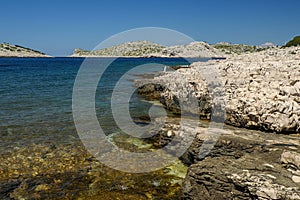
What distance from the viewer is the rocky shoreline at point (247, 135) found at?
239 inches

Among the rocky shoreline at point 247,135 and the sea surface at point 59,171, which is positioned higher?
the rocky shoreline at point 247,135

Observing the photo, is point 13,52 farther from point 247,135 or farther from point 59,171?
point 247,135

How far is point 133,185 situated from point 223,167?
2714 millimetres

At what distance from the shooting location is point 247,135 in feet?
27.8


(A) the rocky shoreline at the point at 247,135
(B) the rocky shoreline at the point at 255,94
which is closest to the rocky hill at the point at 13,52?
(B) the rocky shoreline at the point at 255,94

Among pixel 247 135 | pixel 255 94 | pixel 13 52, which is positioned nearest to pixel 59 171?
pixel 247 135

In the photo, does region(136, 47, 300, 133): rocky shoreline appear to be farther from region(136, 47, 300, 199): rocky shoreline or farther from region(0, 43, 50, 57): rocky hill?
region(0, 43, 50, 57): rocky hill

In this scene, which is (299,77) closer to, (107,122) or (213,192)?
(213,192)

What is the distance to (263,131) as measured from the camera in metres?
9.08

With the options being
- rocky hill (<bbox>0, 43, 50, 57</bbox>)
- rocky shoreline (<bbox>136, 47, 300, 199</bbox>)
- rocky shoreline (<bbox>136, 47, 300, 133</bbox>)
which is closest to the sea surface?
rocky shoreline (<bbox>136, 47, 300, 199</bbox>)

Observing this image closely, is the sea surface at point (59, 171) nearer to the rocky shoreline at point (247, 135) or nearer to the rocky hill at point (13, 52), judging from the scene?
the rocky shoreline at point (247, 135)

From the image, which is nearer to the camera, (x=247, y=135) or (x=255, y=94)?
(x=247, y=135)

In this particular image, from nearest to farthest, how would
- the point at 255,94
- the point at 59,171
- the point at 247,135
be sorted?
1. the point at 247,135
2. the point at 59,171
3. the point at 255,94

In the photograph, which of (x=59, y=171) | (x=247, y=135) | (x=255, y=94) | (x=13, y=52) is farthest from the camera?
(x=13, y=52)
